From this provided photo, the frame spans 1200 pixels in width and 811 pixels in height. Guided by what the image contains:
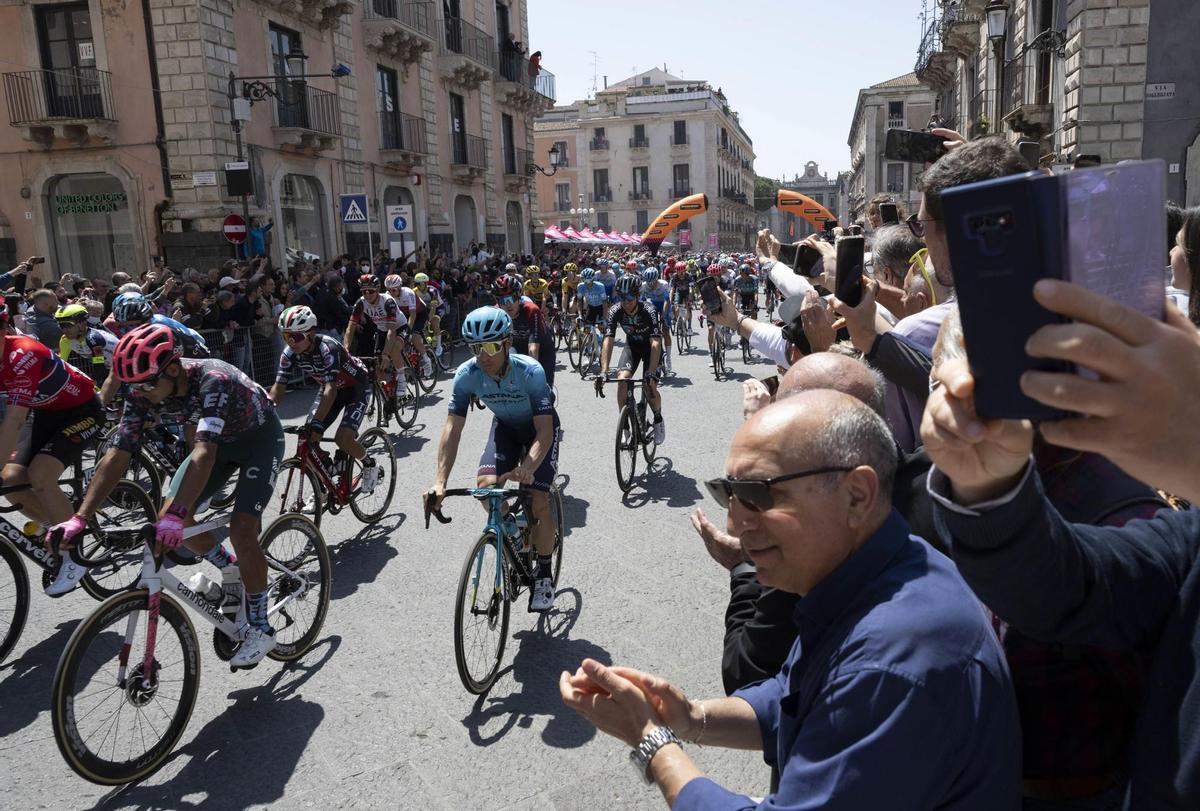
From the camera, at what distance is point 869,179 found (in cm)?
6131

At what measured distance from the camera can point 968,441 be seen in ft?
3.48

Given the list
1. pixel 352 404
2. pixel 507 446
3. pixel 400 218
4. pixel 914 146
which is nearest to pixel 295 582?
pixel 507 446

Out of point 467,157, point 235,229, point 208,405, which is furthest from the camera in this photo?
point 467,157

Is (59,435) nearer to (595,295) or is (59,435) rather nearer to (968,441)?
(968,441)

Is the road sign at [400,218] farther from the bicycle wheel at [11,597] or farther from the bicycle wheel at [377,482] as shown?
the bicycle wheel at [11,597]

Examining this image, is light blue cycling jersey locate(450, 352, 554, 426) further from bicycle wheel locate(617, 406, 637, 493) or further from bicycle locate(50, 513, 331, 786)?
bicycle wheel locate(617, 406, 637, 493)

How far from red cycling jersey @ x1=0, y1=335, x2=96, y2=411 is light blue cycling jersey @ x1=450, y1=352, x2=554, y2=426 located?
2898mm

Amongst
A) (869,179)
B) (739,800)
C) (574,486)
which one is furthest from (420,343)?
(869,179)

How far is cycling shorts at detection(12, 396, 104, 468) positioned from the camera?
5.84m

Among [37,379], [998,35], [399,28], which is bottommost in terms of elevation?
[37,379]

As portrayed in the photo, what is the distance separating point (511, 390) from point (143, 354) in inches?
83.2

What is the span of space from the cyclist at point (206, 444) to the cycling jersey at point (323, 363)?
1.90 metres

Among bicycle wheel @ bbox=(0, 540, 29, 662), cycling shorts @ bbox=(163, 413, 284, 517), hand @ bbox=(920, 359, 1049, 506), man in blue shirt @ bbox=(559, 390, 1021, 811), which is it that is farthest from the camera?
bicycle wheel @ bbox=(0, 540, 29, 662)

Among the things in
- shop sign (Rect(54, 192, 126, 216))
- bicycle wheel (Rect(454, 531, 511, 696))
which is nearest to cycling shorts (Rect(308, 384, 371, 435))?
bicycle wheel (Rect(454, 531, 511, 696))
